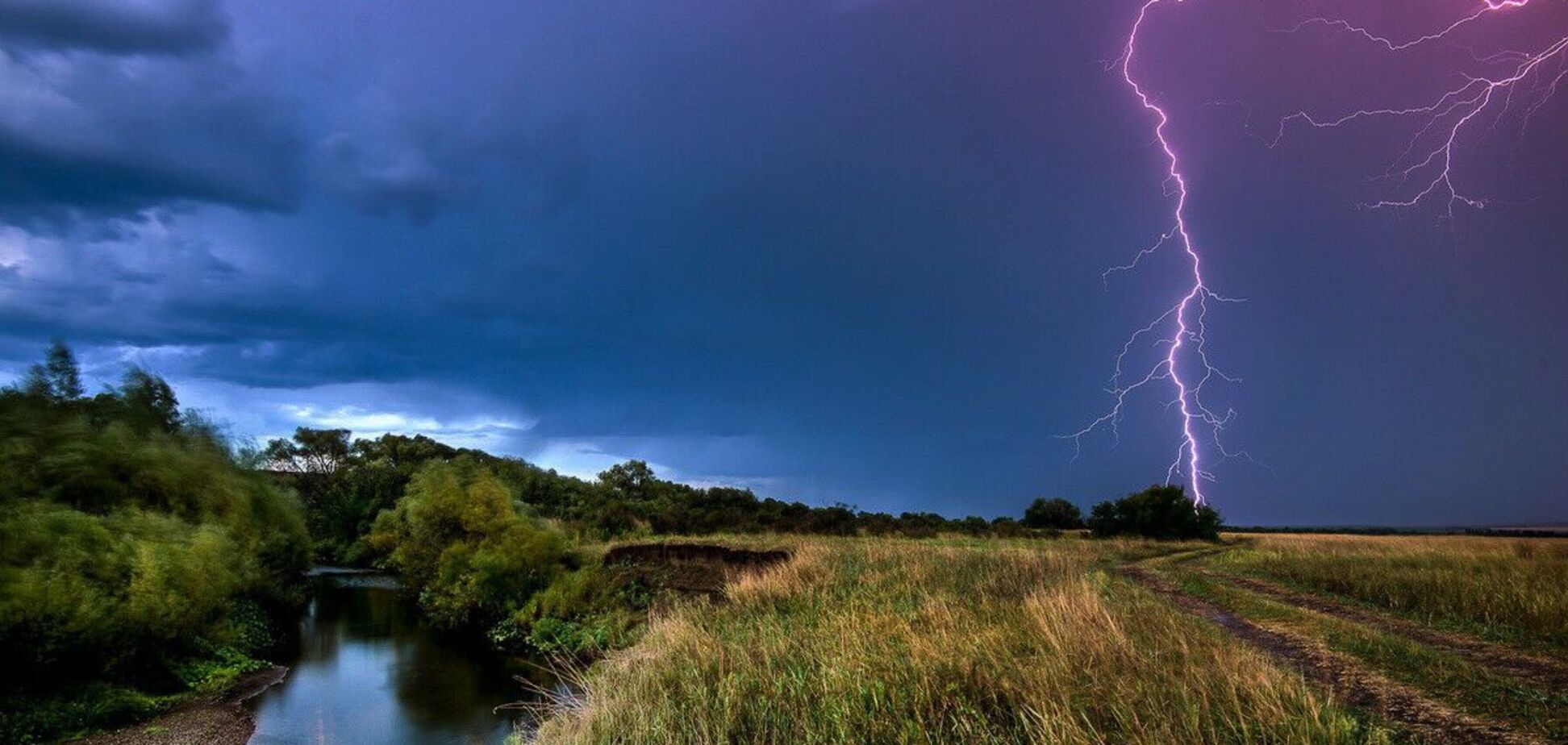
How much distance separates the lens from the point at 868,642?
378 inches

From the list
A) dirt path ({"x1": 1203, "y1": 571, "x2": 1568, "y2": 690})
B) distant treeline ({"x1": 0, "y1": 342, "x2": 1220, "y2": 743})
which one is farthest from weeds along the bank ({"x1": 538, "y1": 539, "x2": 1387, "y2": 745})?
distant treeline ({"x1": 0, "y1": 342, "x2": 1220, "y2": 743})

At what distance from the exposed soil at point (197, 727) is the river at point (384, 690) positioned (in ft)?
1.36

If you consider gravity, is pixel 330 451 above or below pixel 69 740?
above

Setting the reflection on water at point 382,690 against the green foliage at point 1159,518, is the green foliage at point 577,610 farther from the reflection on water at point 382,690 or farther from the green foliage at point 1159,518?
the green foliage at point 1159,518

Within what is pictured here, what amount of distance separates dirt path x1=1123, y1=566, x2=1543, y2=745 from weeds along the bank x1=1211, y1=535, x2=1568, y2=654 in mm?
3555

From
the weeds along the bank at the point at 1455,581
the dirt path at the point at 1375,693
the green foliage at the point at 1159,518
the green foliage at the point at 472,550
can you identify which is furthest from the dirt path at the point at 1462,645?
the green foliage at the point at 1159,518

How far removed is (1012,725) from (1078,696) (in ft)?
2.23

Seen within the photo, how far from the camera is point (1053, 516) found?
60.0 meters

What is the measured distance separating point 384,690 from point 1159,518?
164ft

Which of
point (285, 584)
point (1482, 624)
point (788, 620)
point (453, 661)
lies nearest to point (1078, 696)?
point (788, 620)

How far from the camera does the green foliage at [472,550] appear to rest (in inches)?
1236

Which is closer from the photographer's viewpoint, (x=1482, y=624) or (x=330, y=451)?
(x=1482, y=624)

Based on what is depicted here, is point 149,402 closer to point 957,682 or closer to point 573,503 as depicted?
point 573,503

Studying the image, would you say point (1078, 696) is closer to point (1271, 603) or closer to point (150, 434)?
point (1271, 603)
